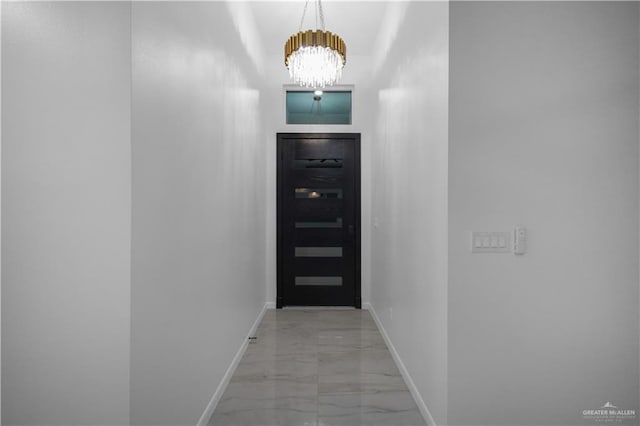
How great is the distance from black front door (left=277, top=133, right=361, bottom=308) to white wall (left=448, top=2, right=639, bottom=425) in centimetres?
294

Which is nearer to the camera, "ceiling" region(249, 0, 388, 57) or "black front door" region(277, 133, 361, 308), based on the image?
"ceiling" region(249, 0, 388, 57)

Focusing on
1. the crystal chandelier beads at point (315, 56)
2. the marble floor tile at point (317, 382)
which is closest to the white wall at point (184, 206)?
the marble floor tile at point (317, 382)

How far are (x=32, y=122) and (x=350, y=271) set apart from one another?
3.95 m

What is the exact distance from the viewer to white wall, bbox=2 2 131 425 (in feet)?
4.50

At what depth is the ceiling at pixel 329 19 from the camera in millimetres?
3639

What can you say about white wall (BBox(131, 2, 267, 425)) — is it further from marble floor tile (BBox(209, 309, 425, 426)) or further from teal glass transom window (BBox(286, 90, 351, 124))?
teal glass transom window (BBox(286, 90, 351, 124))

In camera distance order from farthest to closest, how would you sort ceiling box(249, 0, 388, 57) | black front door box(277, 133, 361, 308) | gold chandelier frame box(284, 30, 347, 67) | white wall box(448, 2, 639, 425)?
black front door box(277, 133, 361, 308) < ceiling box(249, 0, 388, 57) < gold chandelier frame box(284, 30, 347, 67) < white wall box(448, 2, 639, 425)

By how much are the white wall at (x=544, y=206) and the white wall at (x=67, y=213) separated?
151cm

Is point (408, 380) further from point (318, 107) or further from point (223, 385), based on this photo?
point (318, 107)

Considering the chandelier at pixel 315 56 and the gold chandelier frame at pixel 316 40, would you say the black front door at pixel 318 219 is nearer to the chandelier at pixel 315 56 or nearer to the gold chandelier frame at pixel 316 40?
the chandelier at pixel 315 56

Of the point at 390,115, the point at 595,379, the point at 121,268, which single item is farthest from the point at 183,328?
the point at 390,115

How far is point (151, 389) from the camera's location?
156 centimetres

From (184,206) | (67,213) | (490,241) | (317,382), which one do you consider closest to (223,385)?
(317,382)

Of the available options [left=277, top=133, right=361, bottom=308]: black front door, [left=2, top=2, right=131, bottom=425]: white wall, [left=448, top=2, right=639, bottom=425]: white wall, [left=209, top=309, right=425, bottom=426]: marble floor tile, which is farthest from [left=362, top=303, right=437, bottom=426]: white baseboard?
[left=2, top=2, right=131, bottom=425]: white wall
